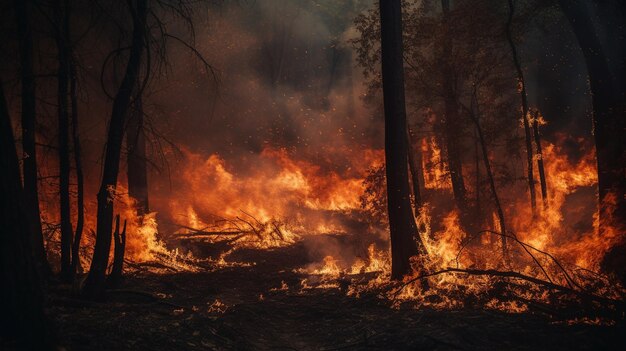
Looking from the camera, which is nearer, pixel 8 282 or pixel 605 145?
pixel 8 282

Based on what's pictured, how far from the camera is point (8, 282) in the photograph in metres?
3.96

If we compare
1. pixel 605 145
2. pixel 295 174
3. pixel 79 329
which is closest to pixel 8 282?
pixel 79 329

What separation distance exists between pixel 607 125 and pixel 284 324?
8.19 metres

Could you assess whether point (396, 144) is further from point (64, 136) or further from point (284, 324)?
point (64, 136)

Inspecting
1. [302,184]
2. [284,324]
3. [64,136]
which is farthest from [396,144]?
[302,184]

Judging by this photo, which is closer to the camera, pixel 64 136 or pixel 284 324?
pixel 284 324

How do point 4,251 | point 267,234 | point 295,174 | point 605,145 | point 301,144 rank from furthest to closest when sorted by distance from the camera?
point 301,144, point 295,174, point 267,234, point 605,145, point 4,251

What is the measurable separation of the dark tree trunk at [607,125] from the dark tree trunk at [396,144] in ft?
13.7

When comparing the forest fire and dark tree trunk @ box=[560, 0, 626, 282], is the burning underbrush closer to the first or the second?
the forest fire

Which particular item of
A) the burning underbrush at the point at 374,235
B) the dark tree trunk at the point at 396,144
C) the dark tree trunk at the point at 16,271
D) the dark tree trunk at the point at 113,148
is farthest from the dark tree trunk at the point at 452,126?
the dark tree trunk at the point at 16,271

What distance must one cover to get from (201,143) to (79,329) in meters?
19.5

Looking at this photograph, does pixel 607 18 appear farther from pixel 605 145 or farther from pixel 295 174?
pixel 295 174

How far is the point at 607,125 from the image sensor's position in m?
9.56

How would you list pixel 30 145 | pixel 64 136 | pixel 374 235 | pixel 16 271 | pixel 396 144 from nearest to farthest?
pixel 16 271 → pixel 64 136 → pixel 30 145 → pixel 396 144 → pixel 374 235
